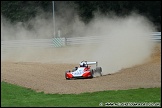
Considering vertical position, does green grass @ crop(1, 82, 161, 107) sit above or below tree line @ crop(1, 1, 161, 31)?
below

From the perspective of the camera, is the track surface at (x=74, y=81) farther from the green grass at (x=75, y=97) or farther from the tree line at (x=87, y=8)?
the tree line at (x=87, y=8)

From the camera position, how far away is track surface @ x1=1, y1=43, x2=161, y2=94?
2175 centimetres

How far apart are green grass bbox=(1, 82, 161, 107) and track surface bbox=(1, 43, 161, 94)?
1241mm

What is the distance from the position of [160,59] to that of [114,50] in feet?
20.3

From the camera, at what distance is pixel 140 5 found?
2469 inches

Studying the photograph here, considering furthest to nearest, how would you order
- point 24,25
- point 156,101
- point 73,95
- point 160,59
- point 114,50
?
point 24,25 → point 114,50 → point 160,59 → point 73,95 → point 156,101

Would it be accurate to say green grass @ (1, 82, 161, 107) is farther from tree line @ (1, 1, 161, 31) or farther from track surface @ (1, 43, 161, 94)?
tree line @ (1, 1, 161, 31)

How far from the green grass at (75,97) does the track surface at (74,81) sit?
48.9 inches

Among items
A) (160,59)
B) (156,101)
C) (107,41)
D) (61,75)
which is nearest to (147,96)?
(156,101)

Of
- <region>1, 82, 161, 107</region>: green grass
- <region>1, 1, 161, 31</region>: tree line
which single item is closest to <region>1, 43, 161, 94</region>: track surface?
<region>1, 82, 161, 107</region>: green grass

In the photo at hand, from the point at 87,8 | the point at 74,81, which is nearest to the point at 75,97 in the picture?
the point at 74,81

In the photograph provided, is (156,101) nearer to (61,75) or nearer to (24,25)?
(61,75)

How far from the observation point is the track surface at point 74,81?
2175cm

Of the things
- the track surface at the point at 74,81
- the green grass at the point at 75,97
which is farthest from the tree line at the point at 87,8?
the green grass at the point at 75,97
